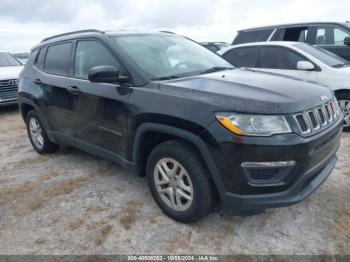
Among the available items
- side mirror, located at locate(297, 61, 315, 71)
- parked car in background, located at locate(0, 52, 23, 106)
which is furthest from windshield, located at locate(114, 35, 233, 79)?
parked car in background, located at locate(0, 52, 23, 106)

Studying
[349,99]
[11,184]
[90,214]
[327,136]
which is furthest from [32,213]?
[349,99]

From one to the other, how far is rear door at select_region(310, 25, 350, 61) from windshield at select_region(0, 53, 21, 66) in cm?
820

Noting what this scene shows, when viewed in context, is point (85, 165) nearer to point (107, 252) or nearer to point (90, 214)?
point (90, 214)

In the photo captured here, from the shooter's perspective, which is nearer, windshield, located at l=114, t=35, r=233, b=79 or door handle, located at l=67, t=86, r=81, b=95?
windshield, located at l=114, t=35, r=233, b=79

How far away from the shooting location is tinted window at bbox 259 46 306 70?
18.5ft

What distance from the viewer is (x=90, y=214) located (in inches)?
126

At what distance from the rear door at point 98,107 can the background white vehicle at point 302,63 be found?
264cm

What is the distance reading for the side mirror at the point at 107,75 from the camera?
2.96 meters

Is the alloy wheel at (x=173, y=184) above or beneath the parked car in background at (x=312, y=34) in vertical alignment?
beneath

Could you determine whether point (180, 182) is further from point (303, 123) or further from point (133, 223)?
point (303, 123)

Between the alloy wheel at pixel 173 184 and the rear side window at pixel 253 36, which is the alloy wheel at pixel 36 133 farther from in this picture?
the rear side window at pixel 253 36

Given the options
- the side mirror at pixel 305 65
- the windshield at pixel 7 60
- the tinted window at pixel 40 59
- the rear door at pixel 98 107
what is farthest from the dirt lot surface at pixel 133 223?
the windshield at pixel 7 60

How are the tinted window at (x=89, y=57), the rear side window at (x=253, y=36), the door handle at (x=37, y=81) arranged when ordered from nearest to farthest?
the tinted window at (x=89, y=57) < the door handle at (x=37, y=81) < the rear side window at (x=253, y=36)

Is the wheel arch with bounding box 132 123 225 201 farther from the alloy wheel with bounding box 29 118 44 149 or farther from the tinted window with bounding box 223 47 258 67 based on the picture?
the tinted window with bounding box 223 47 258 67
